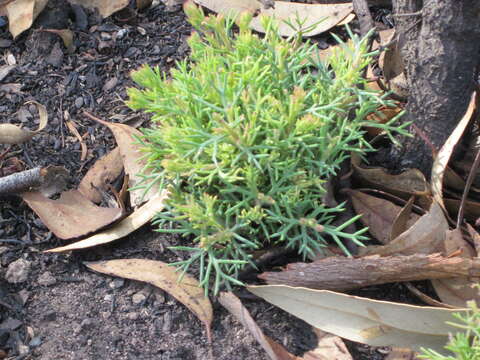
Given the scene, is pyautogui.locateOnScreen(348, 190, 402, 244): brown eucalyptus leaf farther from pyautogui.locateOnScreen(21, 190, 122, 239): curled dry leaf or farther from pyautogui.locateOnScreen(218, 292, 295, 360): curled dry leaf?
pyautogui.locateOnScreen(21, 190, 122, 239): curled dry leaf

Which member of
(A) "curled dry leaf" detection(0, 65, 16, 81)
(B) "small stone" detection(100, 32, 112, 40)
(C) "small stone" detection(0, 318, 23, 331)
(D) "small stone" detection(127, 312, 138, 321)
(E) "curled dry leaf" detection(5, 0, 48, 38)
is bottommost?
(C) "small stone" detection(0, 318, 23, 331)

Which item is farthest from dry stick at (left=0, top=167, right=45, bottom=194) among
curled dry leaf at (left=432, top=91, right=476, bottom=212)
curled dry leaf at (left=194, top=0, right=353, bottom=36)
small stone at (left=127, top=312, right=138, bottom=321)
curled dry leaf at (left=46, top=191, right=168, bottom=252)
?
curled dry leaf at (left=432, top=91, right=476, bottom=212)

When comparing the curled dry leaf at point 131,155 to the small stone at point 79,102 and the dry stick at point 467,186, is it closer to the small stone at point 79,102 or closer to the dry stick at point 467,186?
the small stone at point 79,102

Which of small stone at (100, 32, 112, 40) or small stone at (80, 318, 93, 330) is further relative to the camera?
small stone at (100, 32, 112, 40)

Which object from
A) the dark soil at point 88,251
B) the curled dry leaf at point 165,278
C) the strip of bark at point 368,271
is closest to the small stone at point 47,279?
the dark soil at point 88,251

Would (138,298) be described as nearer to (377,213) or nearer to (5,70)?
(377,213)

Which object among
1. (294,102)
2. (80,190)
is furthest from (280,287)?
(80,190)
